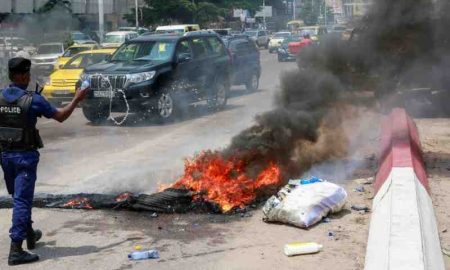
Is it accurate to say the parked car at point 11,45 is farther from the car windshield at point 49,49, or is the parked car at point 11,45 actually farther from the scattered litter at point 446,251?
the scattered litter at point 446,251

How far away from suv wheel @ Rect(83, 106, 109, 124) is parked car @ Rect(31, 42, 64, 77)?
10.1 m

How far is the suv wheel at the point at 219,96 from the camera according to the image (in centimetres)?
1509

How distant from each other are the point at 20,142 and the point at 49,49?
22.0m

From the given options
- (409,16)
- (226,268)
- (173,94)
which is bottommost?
(226,268)

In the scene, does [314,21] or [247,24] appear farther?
[247,24]

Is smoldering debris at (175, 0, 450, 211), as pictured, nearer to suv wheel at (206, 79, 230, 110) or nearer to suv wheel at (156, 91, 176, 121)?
suv wheel at (156, 91, 176, 121)

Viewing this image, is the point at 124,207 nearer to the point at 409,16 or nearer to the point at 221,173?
the point at 221,173

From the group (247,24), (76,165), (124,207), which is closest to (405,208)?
(124,207)

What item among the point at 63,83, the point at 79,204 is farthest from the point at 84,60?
the point at 79,204

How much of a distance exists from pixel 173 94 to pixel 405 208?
875cm

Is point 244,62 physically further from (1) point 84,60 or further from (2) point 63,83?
(2) point 63,83

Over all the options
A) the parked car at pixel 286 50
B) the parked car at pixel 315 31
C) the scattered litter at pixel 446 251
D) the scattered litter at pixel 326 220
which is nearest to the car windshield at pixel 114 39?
the parked car at pixel 286 50

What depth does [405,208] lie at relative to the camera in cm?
558

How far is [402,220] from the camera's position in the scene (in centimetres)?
530
